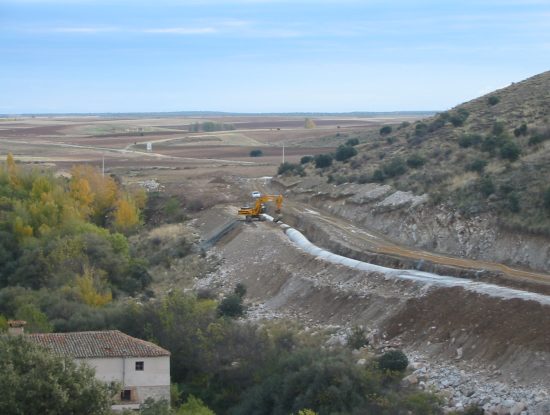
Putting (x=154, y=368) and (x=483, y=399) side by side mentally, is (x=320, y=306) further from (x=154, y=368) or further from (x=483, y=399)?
(x=483, y=399)

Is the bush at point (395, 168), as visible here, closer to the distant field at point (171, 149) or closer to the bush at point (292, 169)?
the bush at point (292, 169)

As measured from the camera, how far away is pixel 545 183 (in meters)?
43.0

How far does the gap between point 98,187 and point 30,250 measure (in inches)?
609

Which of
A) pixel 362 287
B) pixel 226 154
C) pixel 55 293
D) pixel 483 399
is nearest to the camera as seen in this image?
pixel 483 399

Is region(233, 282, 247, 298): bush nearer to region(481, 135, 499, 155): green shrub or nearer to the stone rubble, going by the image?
the stone rubble

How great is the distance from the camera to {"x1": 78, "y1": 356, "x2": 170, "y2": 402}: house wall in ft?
102

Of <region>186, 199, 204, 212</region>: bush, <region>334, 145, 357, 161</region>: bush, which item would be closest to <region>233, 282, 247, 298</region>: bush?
<region>186, 199, 204, 212</region>: bush

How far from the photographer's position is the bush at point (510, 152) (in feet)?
162

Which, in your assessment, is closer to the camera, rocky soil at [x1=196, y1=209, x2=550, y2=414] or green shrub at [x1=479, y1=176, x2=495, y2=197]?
rocky soil at [x1=196, y1=209, x2=550, y2=414]

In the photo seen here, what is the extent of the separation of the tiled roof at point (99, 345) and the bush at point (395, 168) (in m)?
25.4

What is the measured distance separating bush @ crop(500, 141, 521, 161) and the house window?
2424cm

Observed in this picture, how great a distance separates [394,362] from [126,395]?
294 inches

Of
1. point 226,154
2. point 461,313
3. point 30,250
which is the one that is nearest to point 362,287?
point 461,313

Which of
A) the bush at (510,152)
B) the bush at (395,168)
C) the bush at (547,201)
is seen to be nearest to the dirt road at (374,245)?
the bush at (547,201)
